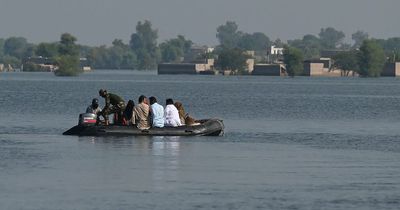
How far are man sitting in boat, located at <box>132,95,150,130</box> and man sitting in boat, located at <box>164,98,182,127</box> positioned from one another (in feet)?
2.47

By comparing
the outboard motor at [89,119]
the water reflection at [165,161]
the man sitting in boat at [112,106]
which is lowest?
the water reflection at [165,161]

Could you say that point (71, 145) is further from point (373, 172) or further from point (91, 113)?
point (373, 172)

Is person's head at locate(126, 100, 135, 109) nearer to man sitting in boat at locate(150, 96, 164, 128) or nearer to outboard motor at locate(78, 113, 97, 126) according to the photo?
man sitting in boat at locate(150, 96, 164, 128)

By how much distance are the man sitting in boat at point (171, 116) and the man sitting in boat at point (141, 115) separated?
29.7 inches

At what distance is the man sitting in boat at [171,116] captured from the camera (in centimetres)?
5416

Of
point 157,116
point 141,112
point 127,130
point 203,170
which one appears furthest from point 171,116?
point 203,170

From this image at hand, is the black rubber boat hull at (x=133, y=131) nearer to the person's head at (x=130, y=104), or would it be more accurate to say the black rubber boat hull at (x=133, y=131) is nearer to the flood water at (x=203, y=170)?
the flood water at (x=203, y=170)

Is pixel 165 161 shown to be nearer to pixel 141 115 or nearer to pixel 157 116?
pixel 141 115

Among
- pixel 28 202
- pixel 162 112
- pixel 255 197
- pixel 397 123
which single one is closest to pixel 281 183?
pixel 255 197

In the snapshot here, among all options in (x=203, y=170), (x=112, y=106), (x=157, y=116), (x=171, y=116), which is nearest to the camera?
(x=203, y=170)

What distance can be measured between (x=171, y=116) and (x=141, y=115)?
1240mm

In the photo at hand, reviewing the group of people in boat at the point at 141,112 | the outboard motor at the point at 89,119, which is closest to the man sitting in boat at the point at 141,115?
the group of people in boat at the point at 141,112

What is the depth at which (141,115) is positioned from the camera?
54000 mm

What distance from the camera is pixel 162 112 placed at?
5422 cm
